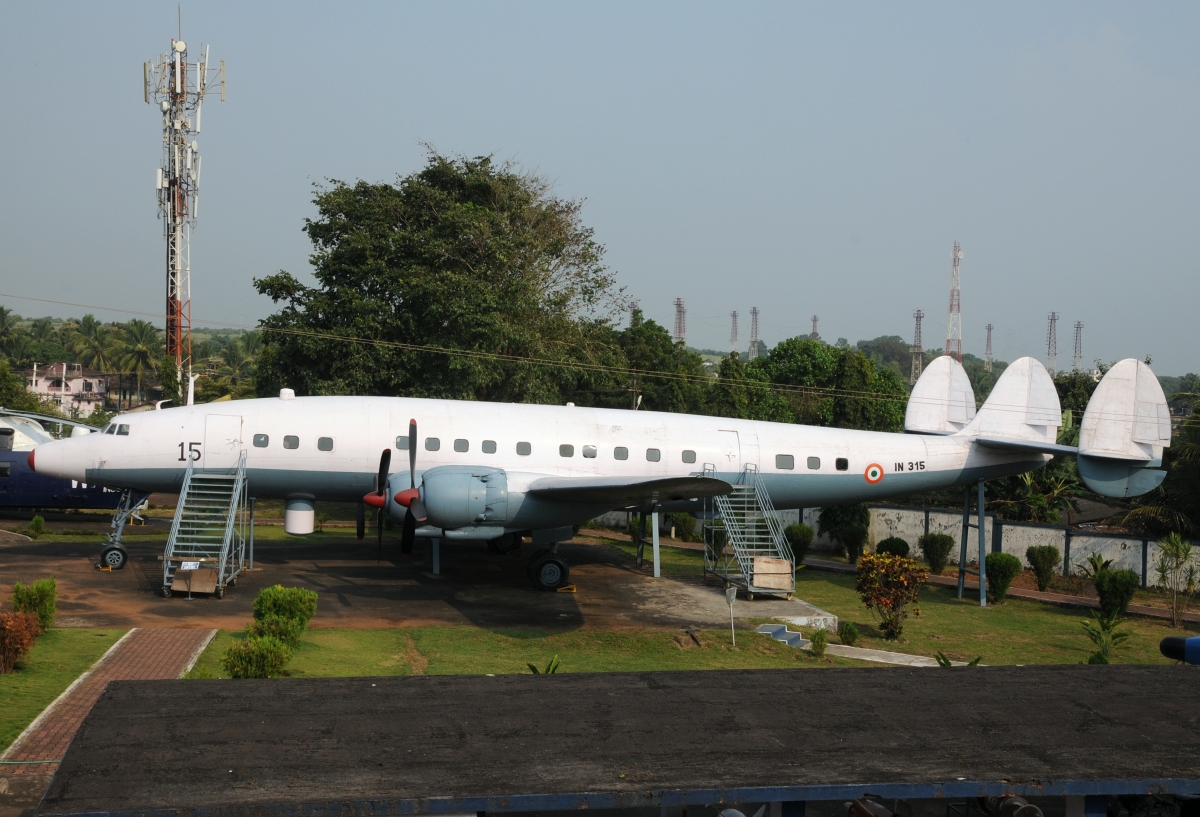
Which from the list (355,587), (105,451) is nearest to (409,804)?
(355,587)

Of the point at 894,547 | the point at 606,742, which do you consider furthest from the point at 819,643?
the point at 894,547

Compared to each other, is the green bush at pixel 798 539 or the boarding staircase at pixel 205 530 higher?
the boarding staircase at pixel 205 530

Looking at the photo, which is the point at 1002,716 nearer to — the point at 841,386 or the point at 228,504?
the point at 228,504

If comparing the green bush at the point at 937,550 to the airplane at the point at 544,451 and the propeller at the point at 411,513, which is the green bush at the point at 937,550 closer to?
the airplane at the point at 544,451

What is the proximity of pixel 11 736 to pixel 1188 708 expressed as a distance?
1340 cm

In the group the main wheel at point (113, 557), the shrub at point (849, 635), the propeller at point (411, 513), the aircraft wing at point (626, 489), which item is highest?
the aircraft wing at point (626, 489)

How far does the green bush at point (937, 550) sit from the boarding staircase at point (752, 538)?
828cm

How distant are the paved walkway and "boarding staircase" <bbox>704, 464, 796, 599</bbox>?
12479 mm

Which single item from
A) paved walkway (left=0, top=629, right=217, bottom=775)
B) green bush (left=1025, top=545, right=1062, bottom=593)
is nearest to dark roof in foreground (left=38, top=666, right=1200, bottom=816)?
paved walkway (left=0, top=629, right=217, bottom=775)

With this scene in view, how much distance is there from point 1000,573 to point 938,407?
207 inches

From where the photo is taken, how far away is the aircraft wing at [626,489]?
1947cm

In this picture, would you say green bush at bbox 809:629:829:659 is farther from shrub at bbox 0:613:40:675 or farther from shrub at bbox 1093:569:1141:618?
shrub at bbox 0:613:40:675

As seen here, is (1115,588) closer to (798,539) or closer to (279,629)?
(798,539)

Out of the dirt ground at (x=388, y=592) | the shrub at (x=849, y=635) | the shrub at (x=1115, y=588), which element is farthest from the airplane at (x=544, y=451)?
the shrub at (x=849, y=635)
